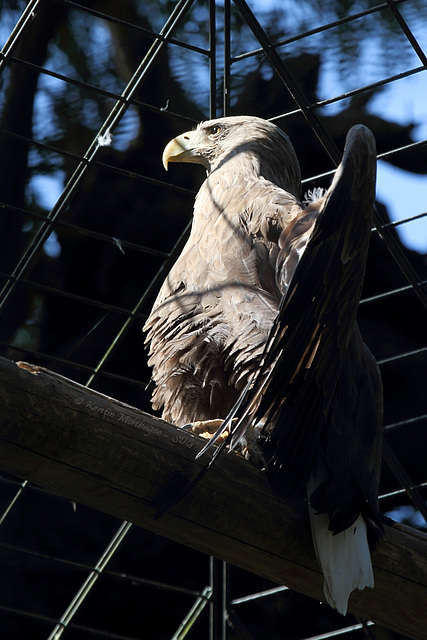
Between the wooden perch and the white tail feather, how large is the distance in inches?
2.1

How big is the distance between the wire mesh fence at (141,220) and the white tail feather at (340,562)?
133 inches

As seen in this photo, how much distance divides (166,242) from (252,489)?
3.67 m

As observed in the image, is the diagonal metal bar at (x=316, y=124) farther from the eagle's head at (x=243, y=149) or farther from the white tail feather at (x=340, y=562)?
the white tail feather at (x=340, y=562)

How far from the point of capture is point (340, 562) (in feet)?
11.2

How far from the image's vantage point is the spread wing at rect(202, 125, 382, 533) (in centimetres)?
326

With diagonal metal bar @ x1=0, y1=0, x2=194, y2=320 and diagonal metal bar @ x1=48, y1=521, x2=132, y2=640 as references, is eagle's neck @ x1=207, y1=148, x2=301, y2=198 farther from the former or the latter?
diagonal metal bar @ x1=48, y1=521, x2=132, y2=640

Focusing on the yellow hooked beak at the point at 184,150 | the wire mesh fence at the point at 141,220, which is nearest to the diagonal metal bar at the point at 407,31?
the wire mesh fence at the point at 141,220

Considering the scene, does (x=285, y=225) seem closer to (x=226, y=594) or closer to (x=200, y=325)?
(x=200, y=325)

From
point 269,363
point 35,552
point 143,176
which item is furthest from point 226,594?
point 269,363

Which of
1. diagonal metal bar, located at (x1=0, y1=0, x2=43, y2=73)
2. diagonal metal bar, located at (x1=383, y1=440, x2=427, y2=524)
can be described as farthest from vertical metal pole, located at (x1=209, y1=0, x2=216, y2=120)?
diagonal metal bar, located at (x1=383, y1=440, x2=427, y2=524)

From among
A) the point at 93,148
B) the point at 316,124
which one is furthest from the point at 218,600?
the point at 316,124

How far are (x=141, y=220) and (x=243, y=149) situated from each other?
1463mm

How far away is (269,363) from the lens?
3.25 metres

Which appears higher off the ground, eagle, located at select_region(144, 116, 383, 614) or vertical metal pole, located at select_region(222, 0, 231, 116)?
vertical metal pole, located at select_region(222, 0, 231, 116)
